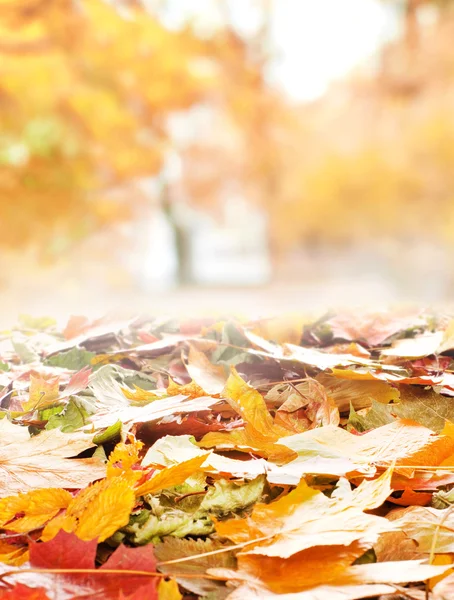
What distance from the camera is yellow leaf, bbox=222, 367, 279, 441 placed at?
40 centimetres

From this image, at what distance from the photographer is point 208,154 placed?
4.66m

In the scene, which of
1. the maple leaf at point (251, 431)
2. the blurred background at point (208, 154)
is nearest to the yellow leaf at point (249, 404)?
the maple leaf at point (251, 431)

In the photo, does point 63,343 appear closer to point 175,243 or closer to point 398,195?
point 398,195

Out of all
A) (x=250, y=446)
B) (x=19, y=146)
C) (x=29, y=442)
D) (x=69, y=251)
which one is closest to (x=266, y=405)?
(x=250, y=446)

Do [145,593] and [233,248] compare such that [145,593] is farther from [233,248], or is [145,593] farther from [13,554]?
[233,248]

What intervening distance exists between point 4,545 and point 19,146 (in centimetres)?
308

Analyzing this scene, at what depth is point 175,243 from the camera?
17.2ft

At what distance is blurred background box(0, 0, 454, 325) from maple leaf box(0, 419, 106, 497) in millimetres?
2451

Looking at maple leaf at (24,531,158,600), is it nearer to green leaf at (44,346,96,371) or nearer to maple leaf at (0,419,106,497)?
maple leaf at (0,419,106,497)

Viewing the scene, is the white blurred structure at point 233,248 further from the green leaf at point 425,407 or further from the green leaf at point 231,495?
the green leaf at point 231,495

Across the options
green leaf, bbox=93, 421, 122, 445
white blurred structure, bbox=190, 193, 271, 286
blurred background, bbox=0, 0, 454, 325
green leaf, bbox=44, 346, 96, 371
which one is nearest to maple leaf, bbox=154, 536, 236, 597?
green leaf, bbox=93, 421, 122, 445

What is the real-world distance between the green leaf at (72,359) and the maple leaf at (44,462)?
0.15 m

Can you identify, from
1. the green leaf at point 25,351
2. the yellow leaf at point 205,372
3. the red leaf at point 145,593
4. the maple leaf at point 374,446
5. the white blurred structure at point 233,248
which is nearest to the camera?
the red leaf at point 145,593

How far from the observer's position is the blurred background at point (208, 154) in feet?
10.6
